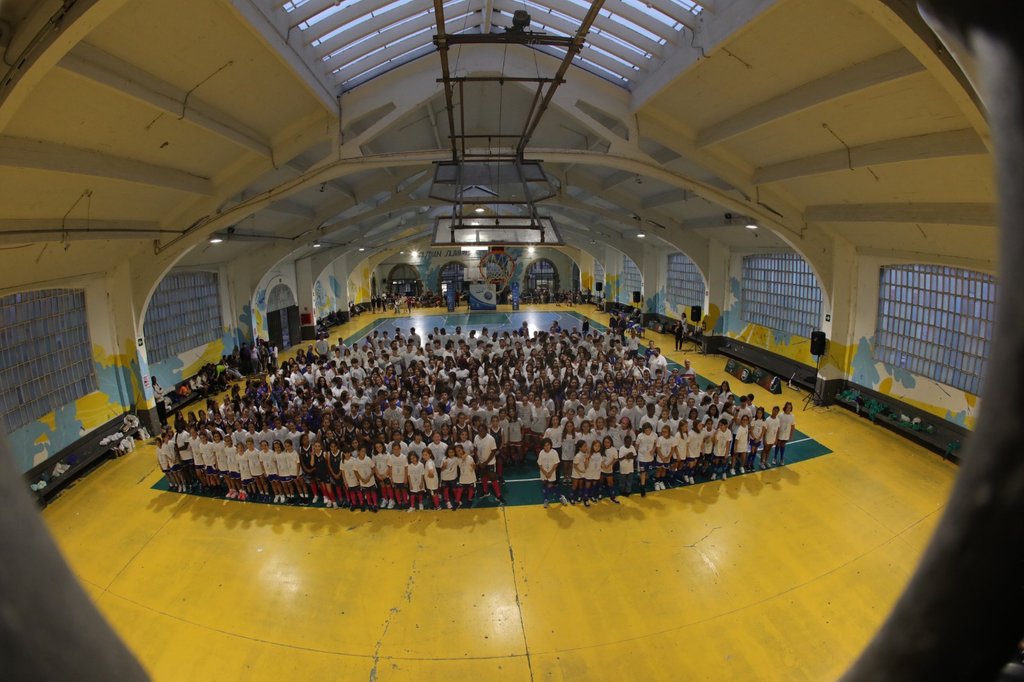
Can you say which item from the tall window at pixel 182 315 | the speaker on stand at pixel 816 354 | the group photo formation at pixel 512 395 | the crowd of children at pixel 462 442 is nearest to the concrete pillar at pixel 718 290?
the group photo formation at pixel 512 395

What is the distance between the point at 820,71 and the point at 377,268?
105 feet

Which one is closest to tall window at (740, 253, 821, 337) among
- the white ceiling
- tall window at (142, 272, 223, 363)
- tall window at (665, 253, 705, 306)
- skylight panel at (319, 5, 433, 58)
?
the white ceiling

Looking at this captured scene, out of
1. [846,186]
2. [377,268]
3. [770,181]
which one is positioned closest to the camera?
[846,186]

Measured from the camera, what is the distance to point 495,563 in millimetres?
6496

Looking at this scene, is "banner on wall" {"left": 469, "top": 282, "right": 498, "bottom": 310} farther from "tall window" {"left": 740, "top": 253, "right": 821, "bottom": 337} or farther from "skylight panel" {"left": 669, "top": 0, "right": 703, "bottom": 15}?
"skylight panel" {"left": 669, "top": 0, "right": 703, "bottom": 15}

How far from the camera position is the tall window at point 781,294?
14234 millimetres

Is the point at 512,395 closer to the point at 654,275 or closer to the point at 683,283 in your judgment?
the point at 683,283

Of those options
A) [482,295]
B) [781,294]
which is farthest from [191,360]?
[482,295]

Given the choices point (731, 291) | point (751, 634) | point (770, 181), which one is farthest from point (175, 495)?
point (731, 291)

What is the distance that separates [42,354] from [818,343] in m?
16.3

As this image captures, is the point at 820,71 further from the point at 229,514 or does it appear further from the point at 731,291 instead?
the point at 731,291

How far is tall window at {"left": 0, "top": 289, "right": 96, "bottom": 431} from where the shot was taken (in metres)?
8.73

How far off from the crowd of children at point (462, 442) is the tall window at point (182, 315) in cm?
507

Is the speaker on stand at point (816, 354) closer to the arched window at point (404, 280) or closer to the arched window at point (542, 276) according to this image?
the arched window at point (542, 276)
